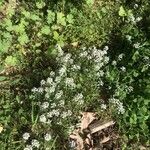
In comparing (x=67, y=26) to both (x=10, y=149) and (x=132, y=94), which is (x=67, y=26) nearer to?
(x=132, y=94)

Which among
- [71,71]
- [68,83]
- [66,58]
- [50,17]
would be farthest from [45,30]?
[68,83]

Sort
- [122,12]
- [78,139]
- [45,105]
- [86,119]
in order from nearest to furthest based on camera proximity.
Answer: [45,105] < [78,139] < [86,119] < [122,12]

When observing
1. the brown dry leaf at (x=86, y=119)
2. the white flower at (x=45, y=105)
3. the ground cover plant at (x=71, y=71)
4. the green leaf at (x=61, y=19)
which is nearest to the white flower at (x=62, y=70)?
the ground cover plant at (x=71, y=71)

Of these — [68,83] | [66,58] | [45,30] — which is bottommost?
[68,83]

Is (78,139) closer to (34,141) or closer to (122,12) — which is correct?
(34,141)

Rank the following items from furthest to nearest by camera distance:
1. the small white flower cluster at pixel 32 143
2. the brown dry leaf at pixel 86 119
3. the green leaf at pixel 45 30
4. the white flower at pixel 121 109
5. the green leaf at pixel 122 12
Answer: the green leaf at pixel 122 12 → the green leaf at pixel 45 30 → the brown dry leaf at pixel 86 119 → the white flower at pixel 121 109 → the small white flower cluster at pixel 32 143

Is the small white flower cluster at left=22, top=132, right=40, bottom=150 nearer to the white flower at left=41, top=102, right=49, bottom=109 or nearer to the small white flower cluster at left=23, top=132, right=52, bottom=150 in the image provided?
the small white flower cluster at left=23, top=132, right=52, bottom=150

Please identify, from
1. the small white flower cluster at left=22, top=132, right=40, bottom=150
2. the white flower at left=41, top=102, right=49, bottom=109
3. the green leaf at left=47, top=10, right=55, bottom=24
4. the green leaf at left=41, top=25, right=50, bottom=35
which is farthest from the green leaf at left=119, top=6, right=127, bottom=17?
the small white flower cluster at left=22, top=132, right=40, bottom=150

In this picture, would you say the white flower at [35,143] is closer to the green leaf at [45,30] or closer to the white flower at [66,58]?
the white flower at [66,58]

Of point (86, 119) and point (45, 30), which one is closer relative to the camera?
point (86, 119)
